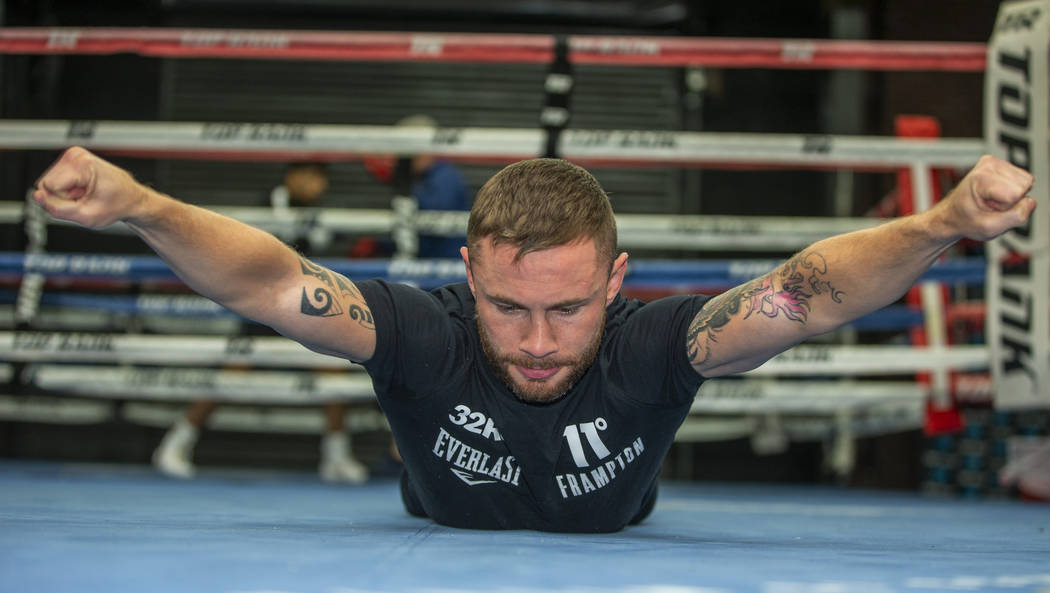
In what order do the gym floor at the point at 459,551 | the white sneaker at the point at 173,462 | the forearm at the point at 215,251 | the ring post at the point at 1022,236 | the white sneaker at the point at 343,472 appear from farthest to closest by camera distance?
the white sneaker at the point at 343,472
the white sneaker at the point at 173,462
the ring post at the point at 1022,236
the forearm at the point at 215,251
the gym floor at the point at 459,551

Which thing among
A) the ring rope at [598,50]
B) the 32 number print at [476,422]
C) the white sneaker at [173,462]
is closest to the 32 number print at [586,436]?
the 32 number print at [476,422]

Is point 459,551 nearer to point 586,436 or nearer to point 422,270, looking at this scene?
point 586,436

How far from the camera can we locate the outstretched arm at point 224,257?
1.66m

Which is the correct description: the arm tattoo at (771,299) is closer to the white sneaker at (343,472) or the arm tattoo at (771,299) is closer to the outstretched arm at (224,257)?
the outstretched arm at (224,257)

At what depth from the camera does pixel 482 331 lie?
2164 mm

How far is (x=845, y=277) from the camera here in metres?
1.94

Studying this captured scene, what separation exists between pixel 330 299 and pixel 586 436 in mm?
626

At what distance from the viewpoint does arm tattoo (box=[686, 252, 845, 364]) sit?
6.55ft

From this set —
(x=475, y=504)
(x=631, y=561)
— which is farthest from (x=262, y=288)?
(x=631, y=561)

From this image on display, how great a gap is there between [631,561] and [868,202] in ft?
19.9

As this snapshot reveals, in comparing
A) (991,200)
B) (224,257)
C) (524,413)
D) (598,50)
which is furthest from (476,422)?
(598,50)

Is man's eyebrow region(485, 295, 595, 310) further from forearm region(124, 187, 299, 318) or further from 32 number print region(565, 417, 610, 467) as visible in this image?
forearm region(124, 187, 299, 318)

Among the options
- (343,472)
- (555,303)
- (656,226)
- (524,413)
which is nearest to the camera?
(555,303)

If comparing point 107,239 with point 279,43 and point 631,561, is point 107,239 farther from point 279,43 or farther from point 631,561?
point 631,561
